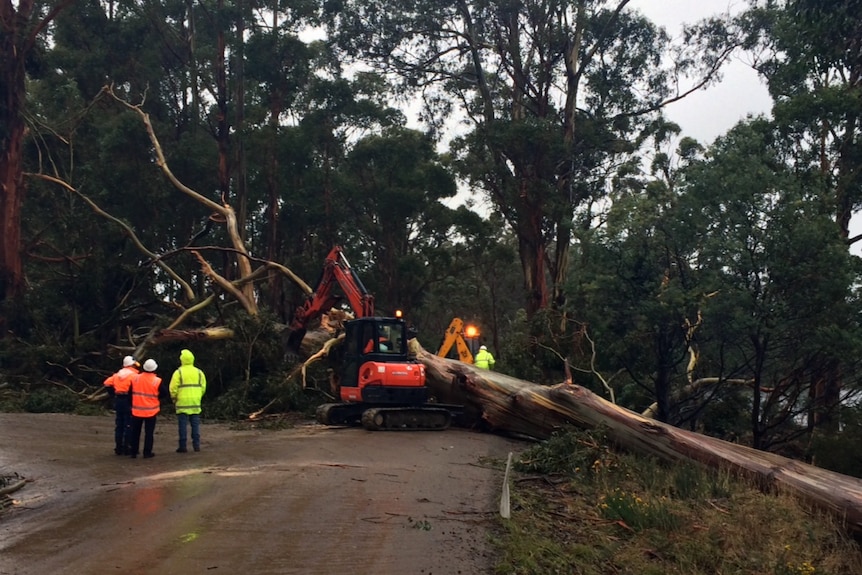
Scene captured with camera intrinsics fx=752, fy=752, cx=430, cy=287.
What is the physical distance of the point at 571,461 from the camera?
11.2 meters

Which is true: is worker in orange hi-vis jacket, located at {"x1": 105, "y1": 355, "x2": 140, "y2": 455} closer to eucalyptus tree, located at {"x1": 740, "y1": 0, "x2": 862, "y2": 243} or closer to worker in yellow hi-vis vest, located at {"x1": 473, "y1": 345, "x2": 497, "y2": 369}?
worker in yellow hi-vis vest, located at {"x1": 473, "y1": 345, "x2": 497, "y2": 369}

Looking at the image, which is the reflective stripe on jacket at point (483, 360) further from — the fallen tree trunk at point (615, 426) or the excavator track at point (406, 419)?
the excavator track at point (406, 419)

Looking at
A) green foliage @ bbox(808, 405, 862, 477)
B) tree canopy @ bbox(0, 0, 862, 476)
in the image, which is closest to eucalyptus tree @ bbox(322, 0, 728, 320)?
tree canopy @ bbox(0, 0, 862, 476)

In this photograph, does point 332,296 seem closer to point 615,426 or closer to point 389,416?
point 389,416

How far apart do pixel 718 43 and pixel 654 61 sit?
2.37m

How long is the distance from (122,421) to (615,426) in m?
7.70

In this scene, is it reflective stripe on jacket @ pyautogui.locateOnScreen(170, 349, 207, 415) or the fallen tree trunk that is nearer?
the fallen tree trunk

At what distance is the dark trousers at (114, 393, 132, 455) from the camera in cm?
1154

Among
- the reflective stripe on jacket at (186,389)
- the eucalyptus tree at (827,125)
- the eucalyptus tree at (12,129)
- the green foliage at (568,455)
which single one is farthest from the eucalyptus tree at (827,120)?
the eucalyptus tree at (12,129)

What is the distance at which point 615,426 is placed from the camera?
11.9m

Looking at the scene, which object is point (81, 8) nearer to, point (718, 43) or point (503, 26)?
point (503, 26)

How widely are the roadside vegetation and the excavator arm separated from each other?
22.4 ft

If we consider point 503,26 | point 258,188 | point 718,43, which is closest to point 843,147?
point 718,43

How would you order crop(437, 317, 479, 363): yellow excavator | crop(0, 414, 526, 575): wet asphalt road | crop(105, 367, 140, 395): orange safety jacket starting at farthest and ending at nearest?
crop(437, 317, 479, 363): yellow excavator → crop(105, 367, 140, 395): orange safety jacket → crop(0, 414, 526, 575): wet asphalt road
